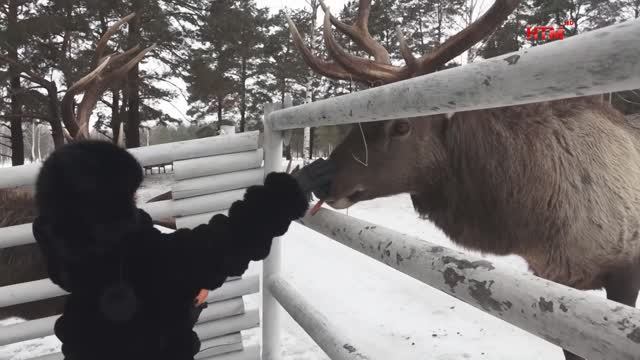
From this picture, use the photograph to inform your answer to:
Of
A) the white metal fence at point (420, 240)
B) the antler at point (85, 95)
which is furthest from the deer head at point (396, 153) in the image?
the antler at point (85, 95)

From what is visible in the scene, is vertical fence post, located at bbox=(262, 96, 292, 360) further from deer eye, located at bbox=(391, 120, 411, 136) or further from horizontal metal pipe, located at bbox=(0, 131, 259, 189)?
deer eye, located at bbox=(391, 120, 411, 136)

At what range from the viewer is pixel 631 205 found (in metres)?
1.88

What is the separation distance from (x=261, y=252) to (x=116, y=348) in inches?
19.6

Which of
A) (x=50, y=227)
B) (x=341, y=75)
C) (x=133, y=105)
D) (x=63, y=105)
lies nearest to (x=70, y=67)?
(x=133, y=105)

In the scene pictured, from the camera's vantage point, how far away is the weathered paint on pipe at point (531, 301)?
1.97 ft

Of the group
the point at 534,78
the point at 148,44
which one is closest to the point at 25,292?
the point at 534,78

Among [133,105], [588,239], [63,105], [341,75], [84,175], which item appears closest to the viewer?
[84,175]

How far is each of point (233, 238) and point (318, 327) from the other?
0.62 metres

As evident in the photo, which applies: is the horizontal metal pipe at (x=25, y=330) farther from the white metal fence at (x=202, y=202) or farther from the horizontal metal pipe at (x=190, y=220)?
the horizontal metal pipe at (x=190, y=220)

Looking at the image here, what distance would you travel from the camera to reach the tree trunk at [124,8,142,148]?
13895mm

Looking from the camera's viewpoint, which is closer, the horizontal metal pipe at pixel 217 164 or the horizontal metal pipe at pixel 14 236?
the horizontal metal pipe at pixel 14 236

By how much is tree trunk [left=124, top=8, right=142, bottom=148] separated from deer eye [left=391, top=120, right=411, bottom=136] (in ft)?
45.6

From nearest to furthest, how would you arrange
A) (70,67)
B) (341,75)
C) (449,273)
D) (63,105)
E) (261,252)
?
(449,273)
(261,252)
(341,75)
(63,105)
(70,67)

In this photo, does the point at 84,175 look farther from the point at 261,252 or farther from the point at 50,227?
the point at 261,252
